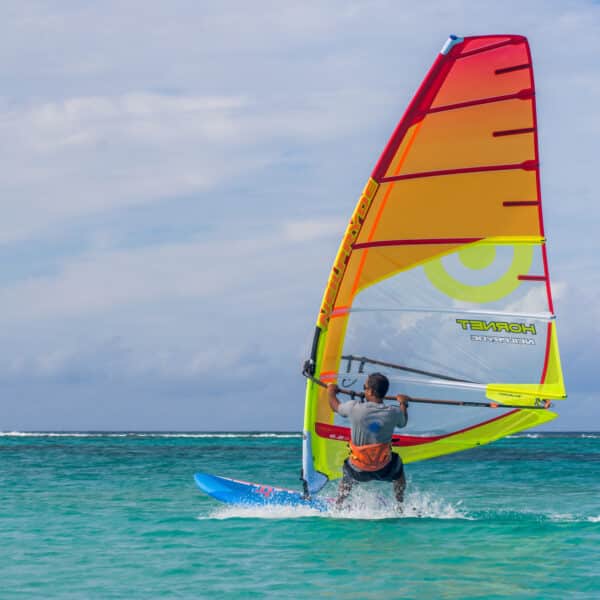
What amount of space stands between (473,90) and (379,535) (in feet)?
15.4

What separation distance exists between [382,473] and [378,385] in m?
0.93

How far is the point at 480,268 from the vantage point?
10.1 m

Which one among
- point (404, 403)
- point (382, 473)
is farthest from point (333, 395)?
point (382, 473)

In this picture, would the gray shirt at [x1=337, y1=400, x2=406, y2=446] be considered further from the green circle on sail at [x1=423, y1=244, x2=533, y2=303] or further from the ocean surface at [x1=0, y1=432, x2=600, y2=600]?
the green circle on sail at [x1=423, y1=244, x2=533, y2=303]

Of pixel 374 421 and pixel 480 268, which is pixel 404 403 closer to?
pixel 374 421

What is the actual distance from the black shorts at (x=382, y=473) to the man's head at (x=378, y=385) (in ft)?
2.46

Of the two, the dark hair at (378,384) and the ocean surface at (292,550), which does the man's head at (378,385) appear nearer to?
the dark hair at (378,384)

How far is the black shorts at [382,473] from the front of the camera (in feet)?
31.9

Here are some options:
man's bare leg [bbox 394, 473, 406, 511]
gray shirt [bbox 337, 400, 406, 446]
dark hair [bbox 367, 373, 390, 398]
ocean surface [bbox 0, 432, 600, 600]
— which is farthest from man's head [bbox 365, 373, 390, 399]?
ocean surface [bbox 0, 432, 600, 600]

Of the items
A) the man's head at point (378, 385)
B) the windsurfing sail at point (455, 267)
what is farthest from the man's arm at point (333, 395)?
the man's head at point (378, 385)

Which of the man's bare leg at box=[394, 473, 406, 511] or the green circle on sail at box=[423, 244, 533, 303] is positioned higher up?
the green circle on sail at box=[423, 244, 533, 303]

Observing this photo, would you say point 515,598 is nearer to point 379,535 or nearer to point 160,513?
point 379,535

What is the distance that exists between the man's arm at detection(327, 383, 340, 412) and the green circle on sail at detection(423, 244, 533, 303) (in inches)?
59.9

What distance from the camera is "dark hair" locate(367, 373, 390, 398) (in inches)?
378
